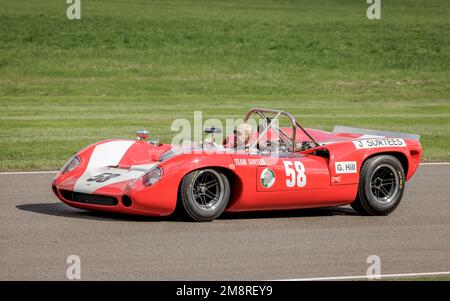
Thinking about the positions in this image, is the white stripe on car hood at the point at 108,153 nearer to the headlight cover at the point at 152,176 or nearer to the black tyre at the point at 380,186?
the headlight cover at the point at 152,176

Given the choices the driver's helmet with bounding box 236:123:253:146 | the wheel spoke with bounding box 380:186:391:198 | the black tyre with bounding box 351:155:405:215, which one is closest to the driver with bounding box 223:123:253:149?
the driver's helmet with bounding box 236:123:253:146

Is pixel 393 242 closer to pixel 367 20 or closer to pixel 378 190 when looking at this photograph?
pixel 378 190

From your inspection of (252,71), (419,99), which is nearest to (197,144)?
(419,99)

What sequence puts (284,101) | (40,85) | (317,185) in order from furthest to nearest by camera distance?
(40,85) → (284,101) → (317,185)

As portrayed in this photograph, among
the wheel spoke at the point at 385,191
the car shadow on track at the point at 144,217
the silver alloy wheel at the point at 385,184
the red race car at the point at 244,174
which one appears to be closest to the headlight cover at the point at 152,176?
the red race car at the point at 244,174

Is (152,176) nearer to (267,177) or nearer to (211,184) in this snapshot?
(211,184)

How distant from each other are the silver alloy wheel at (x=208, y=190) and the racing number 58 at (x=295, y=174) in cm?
74

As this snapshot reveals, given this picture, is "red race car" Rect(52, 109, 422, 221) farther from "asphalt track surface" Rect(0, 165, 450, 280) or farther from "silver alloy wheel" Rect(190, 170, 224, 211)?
"asphalt track surface" Rect(0, 165, 450, 280)

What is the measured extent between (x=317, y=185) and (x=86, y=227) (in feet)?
7.97

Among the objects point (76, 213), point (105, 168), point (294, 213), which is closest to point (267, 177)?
point (294, 213)

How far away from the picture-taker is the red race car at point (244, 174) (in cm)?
933

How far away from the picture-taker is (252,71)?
1212 inches

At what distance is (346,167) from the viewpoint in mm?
10203

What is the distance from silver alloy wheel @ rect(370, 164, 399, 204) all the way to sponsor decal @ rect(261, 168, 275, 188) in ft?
4.26
